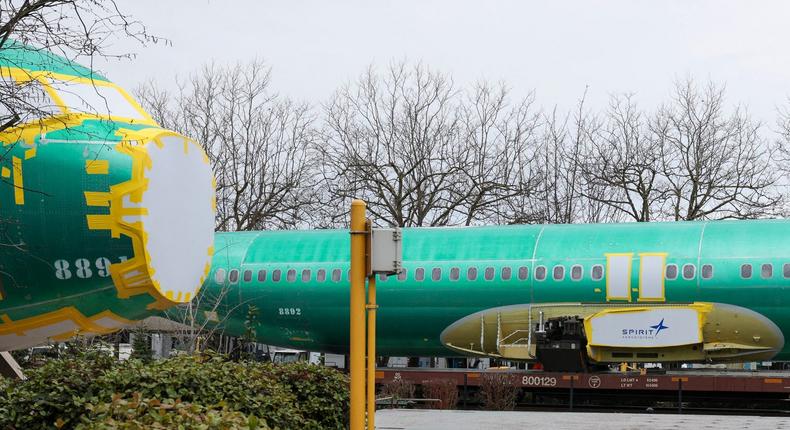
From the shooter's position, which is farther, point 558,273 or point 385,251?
point 558,273

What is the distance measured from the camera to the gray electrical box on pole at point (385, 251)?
28.6 ft

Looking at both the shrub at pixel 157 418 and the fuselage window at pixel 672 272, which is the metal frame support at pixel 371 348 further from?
the fuselage window at pixel 672 272

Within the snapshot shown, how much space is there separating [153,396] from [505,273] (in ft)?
53.9

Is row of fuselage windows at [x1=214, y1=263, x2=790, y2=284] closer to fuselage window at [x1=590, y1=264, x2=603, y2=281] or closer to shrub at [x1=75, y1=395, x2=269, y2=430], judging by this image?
fuselage window at [x1=590, y1=264, x2=603, y2=281]

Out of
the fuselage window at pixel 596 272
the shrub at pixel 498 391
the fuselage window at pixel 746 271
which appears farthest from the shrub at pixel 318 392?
the fuselage window at pixel 746 271

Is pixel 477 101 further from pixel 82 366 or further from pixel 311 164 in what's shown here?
pixel 82 366

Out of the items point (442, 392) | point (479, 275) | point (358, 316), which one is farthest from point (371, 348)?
point (479, 275)

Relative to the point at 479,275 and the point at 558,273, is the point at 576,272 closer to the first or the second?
the point at 558,273

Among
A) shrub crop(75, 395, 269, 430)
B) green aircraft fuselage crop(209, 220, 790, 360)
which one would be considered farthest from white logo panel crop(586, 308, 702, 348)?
shrub crop(75, 395, 269, 430)

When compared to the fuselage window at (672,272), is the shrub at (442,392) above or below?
below

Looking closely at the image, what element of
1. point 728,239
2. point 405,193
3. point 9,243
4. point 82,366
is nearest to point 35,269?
point 9,243

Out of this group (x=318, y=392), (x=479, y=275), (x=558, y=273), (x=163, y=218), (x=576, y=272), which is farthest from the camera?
(x=479, y=275)

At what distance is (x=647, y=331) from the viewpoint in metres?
23.5

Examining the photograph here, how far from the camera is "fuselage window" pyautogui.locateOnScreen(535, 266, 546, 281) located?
2459cm
